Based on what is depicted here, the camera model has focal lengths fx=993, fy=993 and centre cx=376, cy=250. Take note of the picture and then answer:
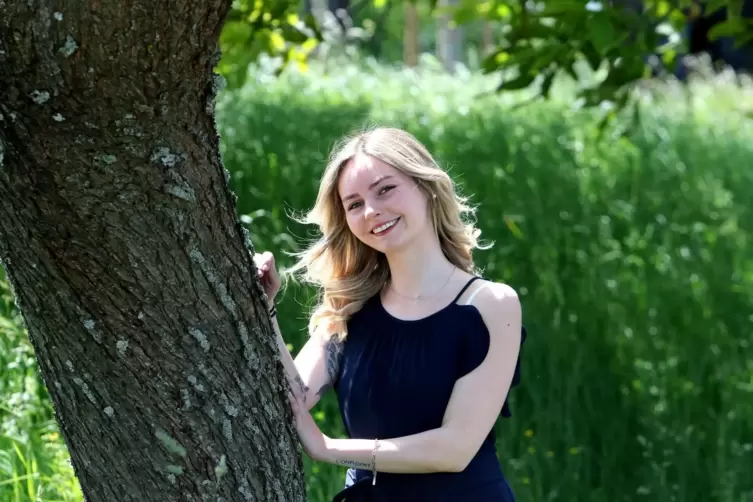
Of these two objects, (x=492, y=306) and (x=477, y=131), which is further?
(x=477, y=131)

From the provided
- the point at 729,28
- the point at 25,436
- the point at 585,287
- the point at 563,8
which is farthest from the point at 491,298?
the point at 585,287

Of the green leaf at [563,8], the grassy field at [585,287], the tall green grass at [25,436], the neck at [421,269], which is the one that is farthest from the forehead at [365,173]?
the green leaf at [563,8]

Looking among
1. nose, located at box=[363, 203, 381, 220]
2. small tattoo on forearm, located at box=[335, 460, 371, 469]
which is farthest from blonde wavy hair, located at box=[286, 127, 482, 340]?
small tattoo on forearm, located at box=[335, 460, 371, 469]

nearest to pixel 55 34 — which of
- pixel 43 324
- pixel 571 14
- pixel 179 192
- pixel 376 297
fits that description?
pixel 179 192

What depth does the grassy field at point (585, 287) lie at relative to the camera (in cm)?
377

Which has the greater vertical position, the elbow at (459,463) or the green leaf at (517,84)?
the green leaf at (517,84)

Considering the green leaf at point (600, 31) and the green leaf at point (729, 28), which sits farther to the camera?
the green leaf at point (729, 28)

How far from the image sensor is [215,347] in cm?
187

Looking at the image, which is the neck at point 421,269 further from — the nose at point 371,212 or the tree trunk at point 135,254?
the tree trunk at point 135,254

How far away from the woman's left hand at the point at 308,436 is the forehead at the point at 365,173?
0.50m

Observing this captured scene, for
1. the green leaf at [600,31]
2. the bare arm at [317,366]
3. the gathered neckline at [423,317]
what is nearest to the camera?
the gathered neckline at [423,317]

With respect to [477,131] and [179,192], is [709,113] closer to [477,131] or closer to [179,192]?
[477,131]

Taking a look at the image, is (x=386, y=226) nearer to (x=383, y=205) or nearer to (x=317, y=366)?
(x=383, y=205)

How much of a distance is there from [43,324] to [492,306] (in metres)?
0.92
